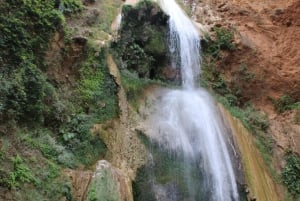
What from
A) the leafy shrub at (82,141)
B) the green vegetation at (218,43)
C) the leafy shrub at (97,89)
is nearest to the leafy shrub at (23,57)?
the leafy shrub at (82,141)

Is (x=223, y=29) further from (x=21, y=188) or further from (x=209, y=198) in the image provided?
(x=21, y=188)

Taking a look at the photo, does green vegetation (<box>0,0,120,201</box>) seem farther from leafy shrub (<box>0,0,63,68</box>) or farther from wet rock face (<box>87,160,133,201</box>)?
wet rock face (<box>87,160,133,201</box>)

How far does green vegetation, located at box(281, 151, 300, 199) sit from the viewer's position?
40.2 feet

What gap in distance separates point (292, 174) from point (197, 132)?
374 cm

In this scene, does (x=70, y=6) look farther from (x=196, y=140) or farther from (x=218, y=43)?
(x=218, y=43)

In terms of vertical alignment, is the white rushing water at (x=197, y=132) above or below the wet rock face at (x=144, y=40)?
below

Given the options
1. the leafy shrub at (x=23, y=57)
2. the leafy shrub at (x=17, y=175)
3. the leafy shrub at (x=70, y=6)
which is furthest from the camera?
the leafy shrub at (x=70, y=6)

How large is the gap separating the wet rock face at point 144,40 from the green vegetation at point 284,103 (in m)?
4.16

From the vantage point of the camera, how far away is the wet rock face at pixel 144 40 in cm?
1245

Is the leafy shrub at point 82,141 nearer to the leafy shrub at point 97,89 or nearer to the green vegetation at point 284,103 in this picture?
the leafy shrub at point 97,89

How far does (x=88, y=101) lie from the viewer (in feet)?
31.6

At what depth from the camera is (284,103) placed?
48.7 ft

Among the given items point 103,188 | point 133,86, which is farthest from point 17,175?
point 133,86

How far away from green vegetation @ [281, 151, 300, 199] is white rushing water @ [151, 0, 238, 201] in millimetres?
A: 2685
